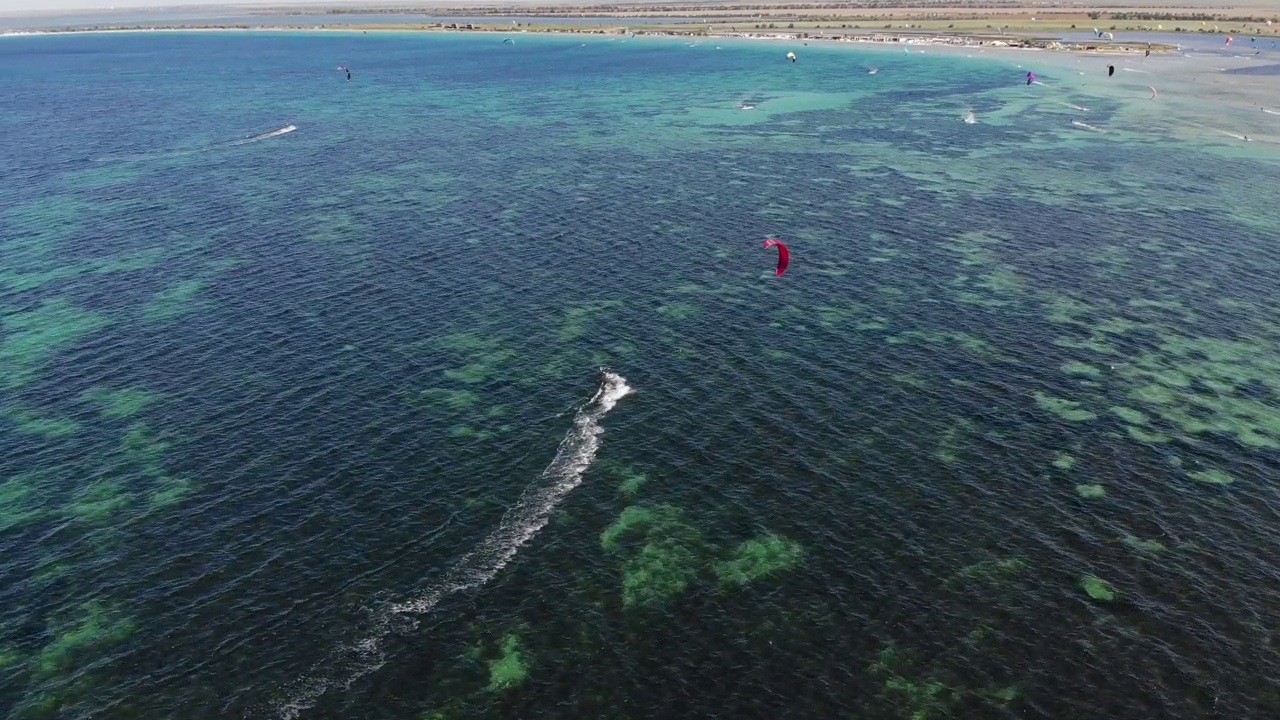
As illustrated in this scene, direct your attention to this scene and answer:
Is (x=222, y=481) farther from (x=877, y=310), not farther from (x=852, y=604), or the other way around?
(x=877, y=310)

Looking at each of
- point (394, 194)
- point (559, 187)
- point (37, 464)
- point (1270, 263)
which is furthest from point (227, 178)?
point (1270, 263)

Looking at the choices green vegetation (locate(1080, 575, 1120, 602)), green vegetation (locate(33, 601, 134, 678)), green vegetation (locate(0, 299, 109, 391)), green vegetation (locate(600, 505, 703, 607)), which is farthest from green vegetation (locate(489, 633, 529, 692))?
green vegetation (locate(0, 299, 109, 391))

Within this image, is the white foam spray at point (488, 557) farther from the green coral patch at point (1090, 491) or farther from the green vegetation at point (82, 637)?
the green coral patch at point (1090, 491)

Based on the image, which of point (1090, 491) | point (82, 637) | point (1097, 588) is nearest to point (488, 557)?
point (82, 637)

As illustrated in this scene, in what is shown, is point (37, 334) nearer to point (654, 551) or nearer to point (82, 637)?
point (82, 637)

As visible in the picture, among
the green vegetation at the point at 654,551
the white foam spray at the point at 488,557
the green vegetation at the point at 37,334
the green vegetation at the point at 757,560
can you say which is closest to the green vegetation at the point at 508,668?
the white foam spray at the point at 488,557

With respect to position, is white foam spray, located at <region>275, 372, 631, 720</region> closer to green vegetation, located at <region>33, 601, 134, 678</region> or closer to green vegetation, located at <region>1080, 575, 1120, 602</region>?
green vegetation, located at <region>33, 601, 134, 678</region>

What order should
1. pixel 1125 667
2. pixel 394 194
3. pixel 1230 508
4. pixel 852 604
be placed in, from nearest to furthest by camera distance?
pixel 1125 667
pixel 852 604
pixel 1230 508
pixel 394 194
